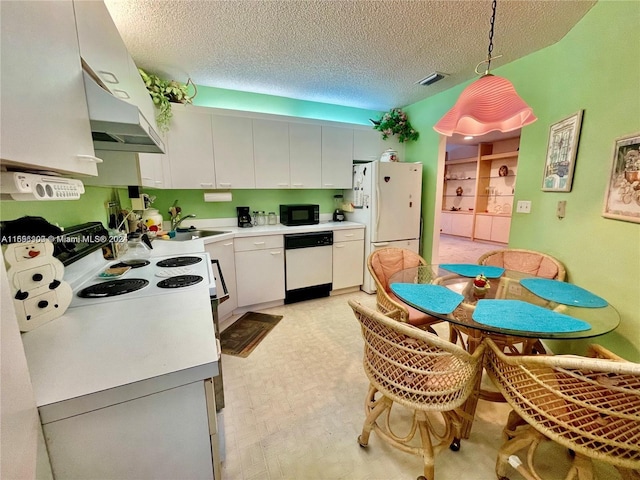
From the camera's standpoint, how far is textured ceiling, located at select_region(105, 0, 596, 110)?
5.72 feet

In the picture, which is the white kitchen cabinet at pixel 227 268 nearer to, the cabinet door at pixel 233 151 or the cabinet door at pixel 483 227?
the cabinet door at pixel 233 151

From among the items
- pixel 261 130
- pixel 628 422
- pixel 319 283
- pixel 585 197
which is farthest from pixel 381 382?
pixel 261 130

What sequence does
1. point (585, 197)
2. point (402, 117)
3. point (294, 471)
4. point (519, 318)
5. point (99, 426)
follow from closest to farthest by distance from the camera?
point (99, 426) → point (519, 318) → point (294, 471) → point (585, 197) → point (402, 117)

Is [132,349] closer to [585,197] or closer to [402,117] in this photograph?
[585,197]

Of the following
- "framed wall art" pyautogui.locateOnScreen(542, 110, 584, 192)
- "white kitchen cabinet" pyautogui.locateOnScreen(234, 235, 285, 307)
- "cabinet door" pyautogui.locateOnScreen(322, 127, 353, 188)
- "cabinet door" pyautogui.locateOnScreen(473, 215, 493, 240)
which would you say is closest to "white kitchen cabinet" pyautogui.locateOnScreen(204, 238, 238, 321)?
"white kitchen cabinet" pyautogui.locateOnScreen(234, 235, 285, 307)

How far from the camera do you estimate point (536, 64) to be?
2244mm

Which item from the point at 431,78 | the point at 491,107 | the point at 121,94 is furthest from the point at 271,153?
the point at 491,107

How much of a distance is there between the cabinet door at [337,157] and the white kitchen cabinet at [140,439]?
2.92 m

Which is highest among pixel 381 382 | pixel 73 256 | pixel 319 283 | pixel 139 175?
pixel 139 175

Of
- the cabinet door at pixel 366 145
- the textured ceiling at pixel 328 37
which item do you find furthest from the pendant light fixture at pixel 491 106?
the cabinet door at pixel 366 145

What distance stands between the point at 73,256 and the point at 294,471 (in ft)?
5.06

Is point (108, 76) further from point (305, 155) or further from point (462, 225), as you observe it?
point (462, 225)

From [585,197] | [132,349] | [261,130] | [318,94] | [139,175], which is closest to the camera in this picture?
[132,349]

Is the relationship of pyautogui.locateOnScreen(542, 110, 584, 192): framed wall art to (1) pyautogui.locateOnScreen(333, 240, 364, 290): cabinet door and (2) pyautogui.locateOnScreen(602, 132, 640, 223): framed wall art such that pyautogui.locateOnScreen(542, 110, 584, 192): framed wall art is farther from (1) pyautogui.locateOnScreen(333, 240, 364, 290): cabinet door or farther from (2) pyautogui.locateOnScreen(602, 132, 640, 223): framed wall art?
(1) pyautogui.locateOnScreen(333, 240, 364, 290): cabinet door
